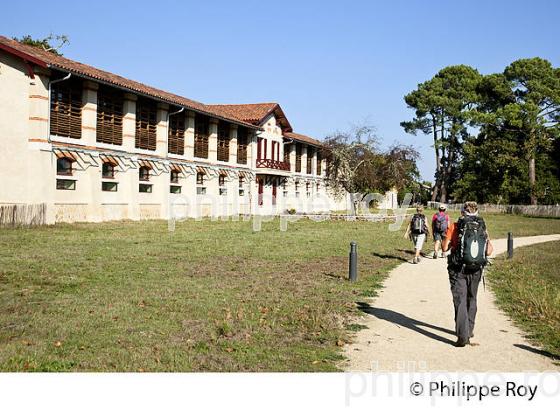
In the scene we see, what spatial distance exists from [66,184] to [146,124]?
7136 mm

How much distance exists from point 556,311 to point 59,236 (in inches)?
651

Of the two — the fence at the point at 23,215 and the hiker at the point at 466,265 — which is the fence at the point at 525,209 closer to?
the fence at the point at 23,215

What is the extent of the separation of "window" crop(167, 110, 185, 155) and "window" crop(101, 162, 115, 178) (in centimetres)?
514

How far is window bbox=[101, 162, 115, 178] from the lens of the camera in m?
28.0

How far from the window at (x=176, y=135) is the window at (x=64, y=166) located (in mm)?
7956

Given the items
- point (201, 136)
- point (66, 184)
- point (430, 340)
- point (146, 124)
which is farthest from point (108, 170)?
point (430, 340)

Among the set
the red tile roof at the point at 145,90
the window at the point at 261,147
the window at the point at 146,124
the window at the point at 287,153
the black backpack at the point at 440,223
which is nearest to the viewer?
the black backpack at the point at 440,223

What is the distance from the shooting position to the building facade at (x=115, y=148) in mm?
23828

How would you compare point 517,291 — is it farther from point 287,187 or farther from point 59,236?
point 287,187

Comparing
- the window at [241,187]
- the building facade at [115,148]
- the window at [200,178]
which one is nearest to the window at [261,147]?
the building facade at [115,148]

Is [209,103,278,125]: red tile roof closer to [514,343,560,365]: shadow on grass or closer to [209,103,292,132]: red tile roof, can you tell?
[209,103,292,132]: red tile roof

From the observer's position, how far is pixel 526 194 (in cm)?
5847

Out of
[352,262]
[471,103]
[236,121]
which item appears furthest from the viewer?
[471,103]
